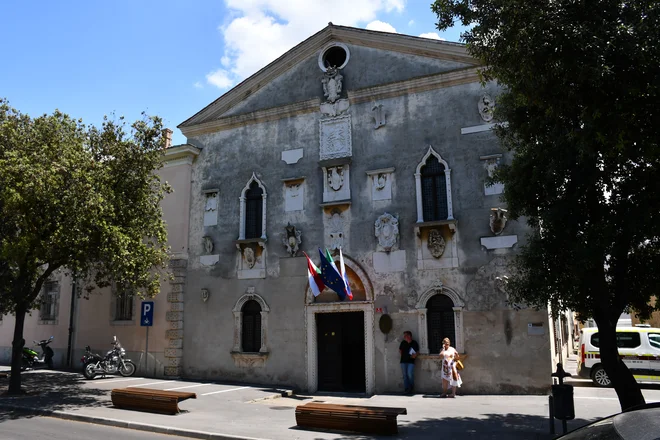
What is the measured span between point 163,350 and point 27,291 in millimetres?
5547

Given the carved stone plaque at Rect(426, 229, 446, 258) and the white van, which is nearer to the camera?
the carved stone plaque at Rect(426, 229, 446, 258)

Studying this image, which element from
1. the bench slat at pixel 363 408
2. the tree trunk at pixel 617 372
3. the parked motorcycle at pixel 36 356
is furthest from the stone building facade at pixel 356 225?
the parked motorcycle at pixel 36 356

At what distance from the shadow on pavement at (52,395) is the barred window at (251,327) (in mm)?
4650

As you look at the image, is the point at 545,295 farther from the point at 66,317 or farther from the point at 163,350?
the point at 66,317

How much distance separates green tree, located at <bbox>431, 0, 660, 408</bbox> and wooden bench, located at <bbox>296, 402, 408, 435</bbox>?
380cm

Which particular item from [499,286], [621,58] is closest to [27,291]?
[499,286]

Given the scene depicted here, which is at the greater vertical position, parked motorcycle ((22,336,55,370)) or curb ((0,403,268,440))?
parked motorcycle ((22,336,55,370))

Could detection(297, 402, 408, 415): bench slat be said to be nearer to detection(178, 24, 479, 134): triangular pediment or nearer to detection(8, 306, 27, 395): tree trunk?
detection(8, 306, 27, 395): tree trunk

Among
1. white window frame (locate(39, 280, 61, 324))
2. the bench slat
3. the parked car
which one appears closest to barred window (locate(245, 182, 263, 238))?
the bench slat

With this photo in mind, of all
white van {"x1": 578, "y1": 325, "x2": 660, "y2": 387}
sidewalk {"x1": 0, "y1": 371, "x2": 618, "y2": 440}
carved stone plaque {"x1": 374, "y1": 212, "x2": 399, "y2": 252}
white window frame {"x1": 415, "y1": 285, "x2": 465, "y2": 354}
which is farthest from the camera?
carved stone plaque {"x1": 374, "y1": 212, "x2": 399, "y2": 252}

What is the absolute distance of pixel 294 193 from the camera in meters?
18.2

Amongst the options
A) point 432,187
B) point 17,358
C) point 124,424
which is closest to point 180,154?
point 17,358

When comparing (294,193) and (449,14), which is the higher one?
(449,14)

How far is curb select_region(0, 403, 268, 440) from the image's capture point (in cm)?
1026
